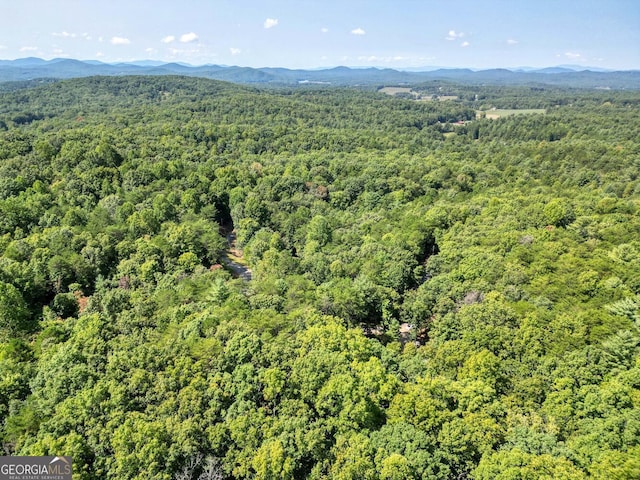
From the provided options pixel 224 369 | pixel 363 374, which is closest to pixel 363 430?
pixel 363 374

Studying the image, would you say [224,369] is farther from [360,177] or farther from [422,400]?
[360,177]

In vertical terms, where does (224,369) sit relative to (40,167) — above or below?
below

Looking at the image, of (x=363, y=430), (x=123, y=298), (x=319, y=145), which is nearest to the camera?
(x=363, y=430)

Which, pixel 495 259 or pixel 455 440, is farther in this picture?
pixel 495 259

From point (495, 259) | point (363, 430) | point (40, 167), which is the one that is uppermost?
point (40, 167)

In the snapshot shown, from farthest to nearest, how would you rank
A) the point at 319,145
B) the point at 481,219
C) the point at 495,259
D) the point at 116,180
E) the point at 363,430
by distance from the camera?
the point at 319,145
the point at 116,180
the point at 481,219
the point at 495,259
the point at 363,430

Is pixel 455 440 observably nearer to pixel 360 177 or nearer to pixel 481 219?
pixel 481 219

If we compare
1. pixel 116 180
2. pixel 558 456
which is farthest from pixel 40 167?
pixel 558 456
